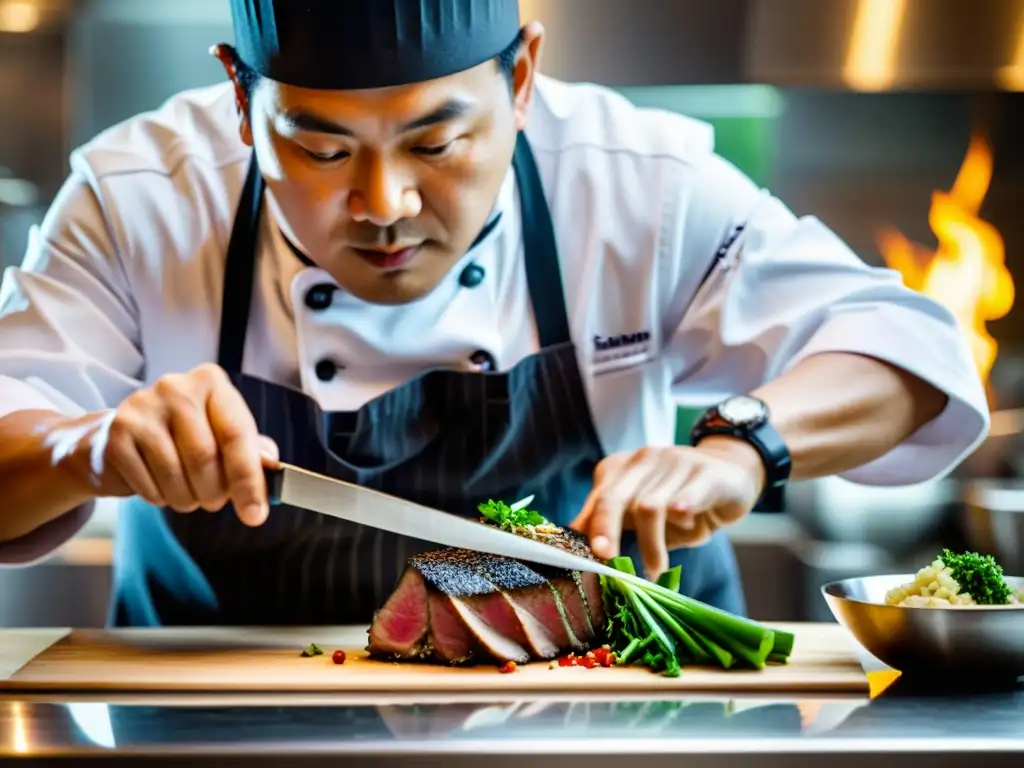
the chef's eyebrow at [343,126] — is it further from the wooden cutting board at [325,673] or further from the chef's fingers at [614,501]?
the wooden cutting board at [325,673]

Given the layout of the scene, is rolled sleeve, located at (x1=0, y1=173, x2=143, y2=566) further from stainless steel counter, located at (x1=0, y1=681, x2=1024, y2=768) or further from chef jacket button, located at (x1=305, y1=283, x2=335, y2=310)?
stainless steel counter, located at (x1=0, y1=681, x2=1024, y2=768)

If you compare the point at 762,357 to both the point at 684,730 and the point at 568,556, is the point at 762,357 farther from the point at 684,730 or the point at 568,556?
the point at 684,730

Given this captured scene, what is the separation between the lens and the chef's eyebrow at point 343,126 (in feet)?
5.81

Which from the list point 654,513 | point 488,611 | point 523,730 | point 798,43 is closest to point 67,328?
point 488,611

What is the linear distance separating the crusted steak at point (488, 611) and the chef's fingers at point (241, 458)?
10.4 inches

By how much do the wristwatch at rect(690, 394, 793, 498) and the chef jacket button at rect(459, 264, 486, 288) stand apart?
0.46 m

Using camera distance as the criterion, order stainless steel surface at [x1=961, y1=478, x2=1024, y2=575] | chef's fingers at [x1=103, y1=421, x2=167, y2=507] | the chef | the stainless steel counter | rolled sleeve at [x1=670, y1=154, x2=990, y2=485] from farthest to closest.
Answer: stainless steel surface at [x1=961, y1=478, x2=1024, y2=575]
rolled sleeve at [x1=670, y1=154, x2=990, y2=485]
the chef
chef's fingers at [x1=103, y1=421, x2=167, y2=507]
the stainless steel counter

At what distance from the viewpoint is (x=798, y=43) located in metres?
2.93

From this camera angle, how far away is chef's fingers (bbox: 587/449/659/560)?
1669 millimetres

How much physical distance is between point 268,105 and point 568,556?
75cm

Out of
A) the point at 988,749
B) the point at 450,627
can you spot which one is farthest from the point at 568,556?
the point at 988,749

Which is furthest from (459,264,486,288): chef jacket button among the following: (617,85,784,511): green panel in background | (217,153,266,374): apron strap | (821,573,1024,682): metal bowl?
(617,85,784,511): green panel in background

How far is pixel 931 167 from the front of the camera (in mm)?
3844

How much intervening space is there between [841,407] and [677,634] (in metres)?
0.56
